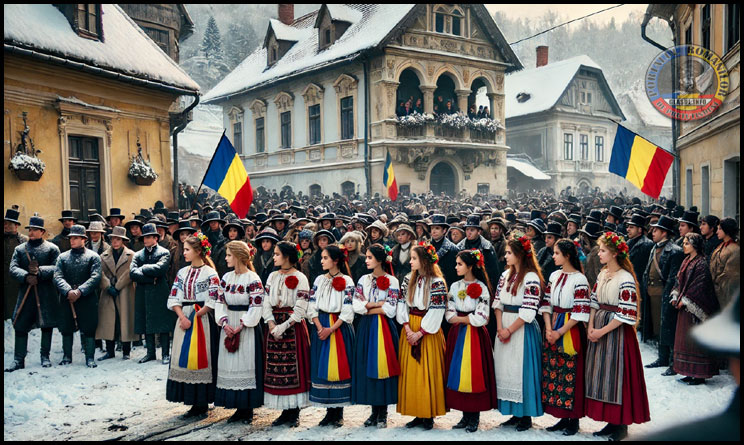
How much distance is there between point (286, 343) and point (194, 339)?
100 centimetres

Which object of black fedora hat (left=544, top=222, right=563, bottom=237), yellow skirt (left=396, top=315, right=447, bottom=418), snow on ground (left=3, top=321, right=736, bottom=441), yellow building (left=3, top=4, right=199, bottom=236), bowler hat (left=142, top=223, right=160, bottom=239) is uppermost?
yellow building (left=3, top=4, right=199, bottom=236)

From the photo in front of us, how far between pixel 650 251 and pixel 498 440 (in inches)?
184

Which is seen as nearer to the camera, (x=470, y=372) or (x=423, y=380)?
(x=470, y=372)

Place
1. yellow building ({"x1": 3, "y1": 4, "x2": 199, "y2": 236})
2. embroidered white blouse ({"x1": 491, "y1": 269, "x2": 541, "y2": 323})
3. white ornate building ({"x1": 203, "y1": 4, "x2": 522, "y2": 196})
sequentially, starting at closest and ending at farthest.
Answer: embroidered white blouse ({"x1": 491, "y1": 269, "x2": 541, "y2": 323})
yellow building ({"x1": 3, "y1": 4, "x2": 199, "y2": 236})
white ornate building ({"x1": 203, "y1": 4, "x2": 522, "y2": 196})

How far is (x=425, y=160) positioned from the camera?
25203mm

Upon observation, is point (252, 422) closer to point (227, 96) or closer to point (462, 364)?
point (462, 364)

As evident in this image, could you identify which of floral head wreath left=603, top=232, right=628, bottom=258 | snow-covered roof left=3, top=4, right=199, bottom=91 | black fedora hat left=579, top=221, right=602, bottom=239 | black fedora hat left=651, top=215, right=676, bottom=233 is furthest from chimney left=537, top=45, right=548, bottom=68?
floral head wreath left=603, top=232, right=628, bottom=258

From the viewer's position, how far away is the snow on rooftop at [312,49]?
971 inches

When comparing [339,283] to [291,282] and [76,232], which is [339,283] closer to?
[291,282]

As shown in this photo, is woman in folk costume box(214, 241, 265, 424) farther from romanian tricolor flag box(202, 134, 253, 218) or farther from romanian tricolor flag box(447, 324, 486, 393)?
romanian tricolor flag box(202, 134, 253, 218)

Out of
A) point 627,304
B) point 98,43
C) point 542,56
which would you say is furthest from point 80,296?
point 542,56

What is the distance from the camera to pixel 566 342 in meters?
5.19

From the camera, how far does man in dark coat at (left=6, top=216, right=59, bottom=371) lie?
7.70 metres

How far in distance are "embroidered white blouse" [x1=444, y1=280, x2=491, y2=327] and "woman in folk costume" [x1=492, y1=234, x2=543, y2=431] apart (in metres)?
A: 0.17
